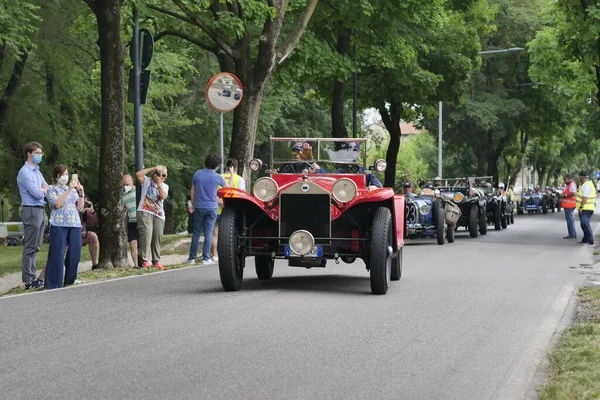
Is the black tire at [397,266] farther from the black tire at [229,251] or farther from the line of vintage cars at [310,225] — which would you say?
the black tire at [229,251]

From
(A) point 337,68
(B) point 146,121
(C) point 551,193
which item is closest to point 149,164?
(B) point 146,121

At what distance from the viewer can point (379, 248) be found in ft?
38.6

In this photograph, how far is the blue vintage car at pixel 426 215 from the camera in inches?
986

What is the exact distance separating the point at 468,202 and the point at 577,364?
22.3 meters

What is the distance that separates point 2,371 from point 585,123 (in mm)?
52141

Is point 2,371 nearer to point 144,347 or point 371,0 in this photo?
point 144,347

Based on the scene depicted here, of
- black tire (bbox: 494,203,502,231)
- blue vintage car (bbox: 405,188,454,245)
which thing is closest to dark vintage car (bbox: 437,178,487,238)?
blue vintage car (bbox: 405,188,454,245)

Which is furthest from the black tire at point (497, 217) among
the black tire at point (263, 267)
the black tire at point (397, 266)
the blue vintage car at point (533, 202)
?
the blue vintage car at point (533, 202)

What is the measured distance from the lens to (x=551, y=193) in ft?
233

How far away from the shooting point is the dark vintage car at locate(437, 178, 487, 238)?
2933 cm

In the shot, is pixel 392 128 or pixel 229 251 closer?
pixel 229 251

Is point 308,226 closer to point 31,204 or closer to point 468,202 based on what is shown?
point 31,204

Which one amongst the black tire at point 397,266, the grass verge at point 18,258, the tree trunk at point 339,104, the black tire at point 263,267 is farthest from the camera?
the tree trunk at point 339,104

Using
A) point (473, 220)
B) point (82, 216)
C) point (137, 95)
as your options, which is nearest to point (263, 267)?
point (82, 216)
